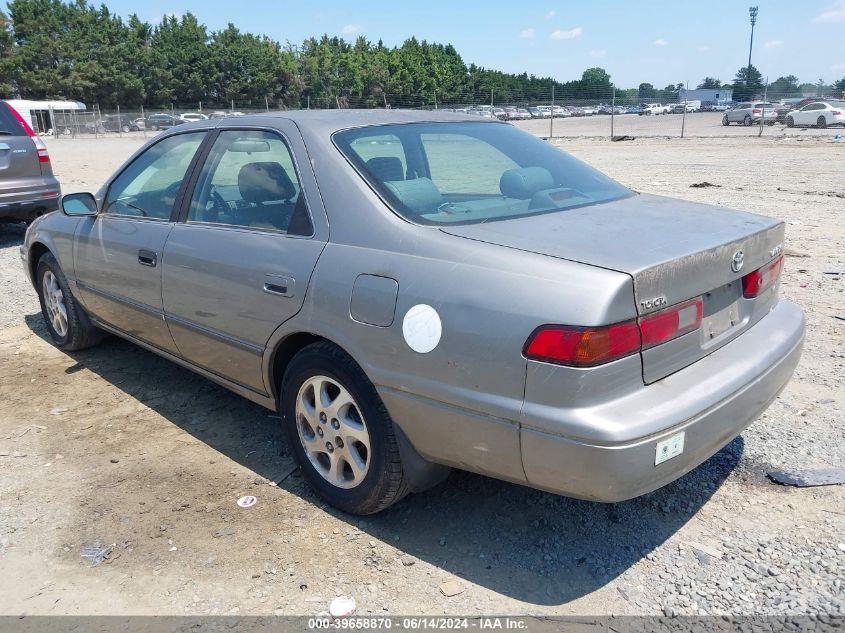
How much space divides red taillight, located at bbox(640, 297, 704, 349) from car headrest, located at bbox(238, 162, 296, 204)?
1.69 m

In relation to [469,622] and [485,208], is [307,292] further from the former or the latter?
[469,622]

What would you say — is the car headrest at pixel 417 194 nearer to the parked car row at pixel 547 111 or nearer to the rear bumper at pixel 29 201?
the rear bumper at pixel 29 201

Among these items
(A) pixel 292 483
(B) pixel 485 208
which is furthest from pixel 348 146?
(A) pixel 292 483

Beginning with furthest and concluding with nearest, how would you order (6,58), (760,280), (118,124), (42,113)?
A: (6,58), (118,124), (42,113), (760,280)

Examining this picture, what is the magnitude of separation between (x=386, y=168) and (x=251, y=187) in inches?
30.3

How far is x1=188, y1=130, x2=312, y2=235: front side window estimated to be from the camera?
317cm

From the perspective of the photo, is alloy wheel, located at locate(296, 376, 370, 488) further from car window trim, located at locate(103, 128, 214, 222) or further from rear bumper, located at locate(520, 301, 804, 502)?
car window trim, located at locate(103, 128, 214, 222)

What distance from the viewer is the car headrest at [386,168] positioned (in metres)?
3.02

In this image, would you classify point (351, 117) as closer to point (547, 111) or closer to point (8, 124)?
point (8, 124)

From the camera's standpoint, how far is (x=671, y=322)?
7.93 feet

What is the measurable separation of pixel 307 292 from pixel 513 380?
1038 mm

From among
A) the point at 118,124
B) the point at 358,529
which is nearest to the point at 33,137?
the point at 358,529

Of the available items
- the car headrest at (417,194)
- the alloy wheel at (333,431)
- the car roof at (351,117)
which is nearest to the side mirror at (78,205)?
the car roof at (351,117)

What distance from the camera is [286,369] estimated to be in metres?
3.16
